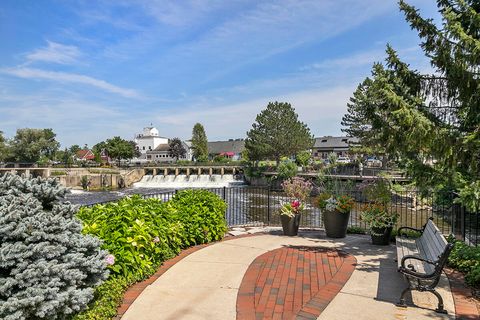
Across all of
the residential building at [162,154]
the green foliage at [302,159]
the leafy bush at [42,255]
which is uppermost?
the residential building at [162,154]

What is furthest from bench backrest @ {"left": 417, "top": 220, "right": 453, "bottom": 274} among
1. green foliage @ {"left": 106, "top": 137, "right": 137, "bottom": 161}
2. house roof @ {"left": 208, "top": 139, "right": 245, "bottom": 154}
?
house roof @ {"left": 208, "top": 139, "right": 245, "bottom": 154}

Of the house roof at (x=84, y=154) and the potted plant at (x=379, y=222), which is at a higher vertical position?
the house roof at (x=84, y=154)

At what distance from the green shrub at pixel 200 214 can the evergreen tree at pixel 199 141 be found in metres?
70.7

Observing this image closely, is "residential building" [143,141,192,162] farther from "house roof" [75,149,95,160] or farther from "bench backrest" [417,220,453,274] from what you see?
"bench backrest" [417,220,453,274]

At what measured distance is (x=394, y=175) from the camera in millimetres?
31250

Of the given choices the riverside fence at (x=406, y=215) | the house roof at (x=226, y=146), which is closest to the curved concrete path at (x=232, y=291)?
the riverside fence at (x=406, y=215)

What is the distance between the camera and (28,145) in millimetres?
65625

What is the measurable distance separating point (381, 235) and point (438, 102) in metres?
3.59

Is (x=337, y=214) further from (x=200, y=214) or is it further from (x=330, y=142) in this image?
(x=330, y=142)

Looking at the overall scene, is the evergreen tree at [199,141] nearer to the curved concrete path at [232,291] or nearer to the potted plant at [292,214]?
the potted plant at [292,214]

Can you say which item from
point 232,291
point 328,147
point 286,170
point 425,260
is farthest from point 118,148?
point 425,260

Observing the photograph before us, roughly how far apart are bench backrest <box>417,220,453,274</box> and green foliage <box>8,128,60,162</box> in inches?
2943

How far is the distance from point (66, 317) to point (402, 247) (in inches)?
195

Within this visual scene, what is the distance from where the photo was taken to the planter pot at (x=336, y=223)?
25.2 feet
